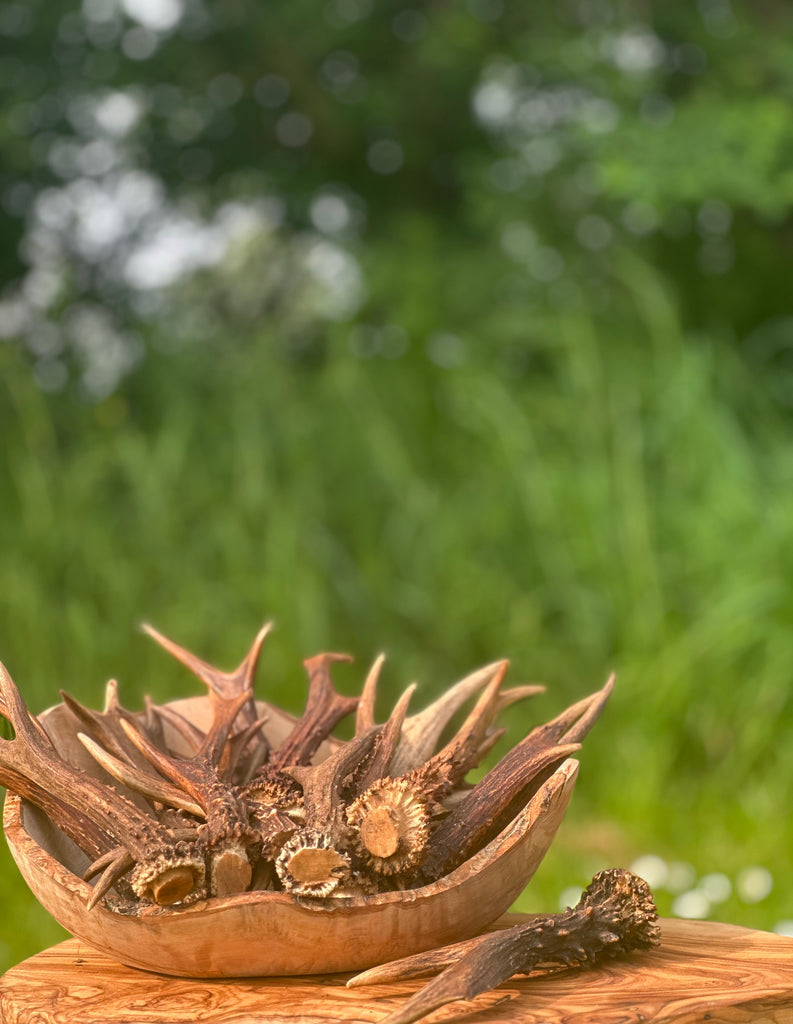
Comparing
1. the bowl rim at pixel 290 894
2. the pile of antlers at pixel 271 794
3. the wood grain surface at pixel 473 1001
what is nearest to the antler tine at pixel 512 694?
the pile of antlers at pixel 271 794

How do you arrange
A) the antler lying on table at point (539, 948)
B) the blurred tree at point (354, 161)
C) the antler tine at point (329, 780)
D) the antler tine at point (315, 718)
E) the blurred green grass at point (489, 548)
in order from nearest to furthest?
the antler lying on table at point (539, 948) → the antler tine at point (329, 780) → the antler tine at point (315, 718) → the blurred green grass at point (489, 548) → the blurred tree at point (354, 161)

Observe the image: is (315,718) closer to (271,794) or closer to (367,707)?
(367,707)

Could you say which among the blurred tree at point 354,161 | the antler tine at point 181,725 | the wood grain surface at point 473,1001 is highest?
the blurred tree at point 354,161

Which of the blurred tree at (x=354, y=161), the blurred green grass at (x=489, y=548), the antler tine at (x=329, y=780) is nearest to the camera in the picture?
the antler tine at (x=329, y=780)

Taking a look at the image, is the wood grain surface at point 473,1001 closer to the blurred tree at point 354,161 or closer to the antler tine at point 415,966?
the antler tine at point 415,966

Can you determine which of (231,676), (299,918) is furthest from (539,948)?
(231,676)

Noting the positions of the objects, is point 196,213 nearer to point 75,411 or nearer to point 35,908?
point 75,411

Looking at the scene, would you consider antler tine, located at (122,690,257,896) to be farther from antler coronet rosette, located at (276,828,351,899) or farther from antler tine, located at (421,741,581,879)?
→ antler tine, located at (421,741,581,879)
